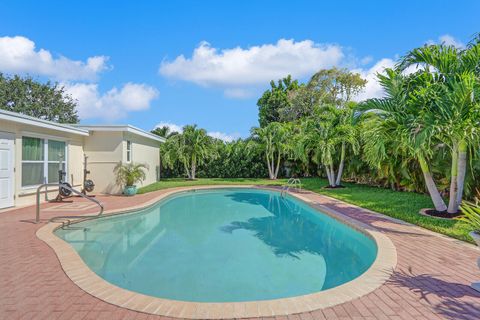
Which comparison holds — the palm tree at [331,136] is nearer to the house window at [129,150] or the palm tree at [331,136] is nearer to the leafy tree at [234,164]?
the leafy tree at [234,164]

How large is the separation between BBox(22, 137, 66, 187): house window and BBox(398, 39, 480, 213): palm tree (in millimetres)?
12781

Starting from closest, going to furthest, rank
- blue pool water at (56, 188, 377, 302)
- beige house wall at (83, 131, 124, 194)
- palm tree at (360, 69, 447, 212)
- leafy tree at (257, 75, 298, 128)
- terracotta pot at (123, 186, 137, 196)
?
1. blue pool water at (56, 188, 377, 302)
2. palm tree at (360, 69, 447, 212)
3. terracotta pot at (123, 186, 137, 196)
4. beige house wall at (83, 131, 124, 194)
5. leafy tree at (257, 75, 298, 128)

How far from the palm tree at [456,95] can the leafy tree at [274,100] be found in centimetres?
2626

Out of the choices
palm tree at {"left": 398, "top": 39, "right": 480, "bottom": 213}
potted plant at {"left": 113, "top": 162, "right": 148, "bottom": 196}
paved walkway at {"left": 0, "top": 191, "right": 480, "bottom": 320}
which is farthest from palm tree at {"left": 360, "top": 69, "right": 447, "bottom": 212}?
potted plant at {"left": 113, "top": 162, "right": 148, "bottom": 196}

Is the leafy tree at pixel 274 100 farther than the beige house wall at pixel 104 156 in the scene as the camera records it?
Yes

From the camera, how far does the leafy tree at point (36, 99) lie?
31734mm

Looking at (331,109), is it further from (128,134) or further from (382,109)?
(128,134)

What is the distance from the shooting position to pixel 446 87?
7359mm

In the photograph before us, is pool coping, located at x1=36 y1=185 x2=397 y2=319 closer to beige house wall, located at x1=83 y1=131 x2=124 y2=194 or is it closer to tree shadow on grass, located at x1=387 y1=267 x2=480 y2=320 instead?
tree shadow on grass, located at x1=387 y1=267 x2=480 y2=320

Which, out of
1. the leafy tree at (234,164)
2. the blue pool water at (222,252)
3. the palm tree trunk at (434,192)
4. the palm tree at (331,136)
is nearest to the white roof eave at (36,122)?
the blue pool water at (222,252)

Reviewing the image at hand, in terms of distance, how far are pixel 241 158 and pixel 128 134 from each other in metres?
10.5

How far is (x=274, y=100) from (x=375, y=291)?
3366cm

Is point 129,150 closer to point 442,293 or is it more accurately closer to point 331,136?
point 331,136

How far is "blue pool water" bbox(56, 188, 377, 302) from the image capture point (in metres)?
4.72
